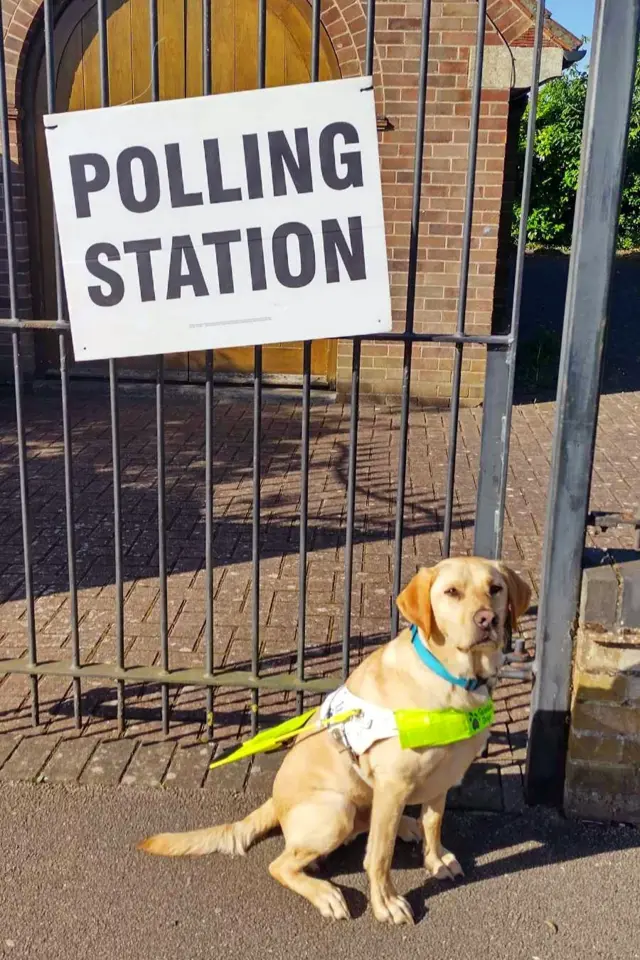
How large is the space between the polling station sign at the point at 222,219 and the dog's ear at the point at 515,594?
0.92 meters

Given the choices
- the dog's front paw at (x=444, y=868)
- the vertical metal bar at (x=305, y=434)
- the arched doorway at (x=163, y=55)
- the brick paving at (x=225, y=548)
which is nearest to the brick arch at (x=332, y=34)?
the arched doorway at (x=163, y=55)

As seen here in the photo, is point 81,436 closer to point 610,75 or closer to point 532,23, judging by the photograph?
point 532,23

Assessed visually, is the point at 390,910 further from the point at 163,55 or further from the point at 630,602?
the point at 163,55

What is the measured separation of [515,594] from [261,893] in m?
1.25

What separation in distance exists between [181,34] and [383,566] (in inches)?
258

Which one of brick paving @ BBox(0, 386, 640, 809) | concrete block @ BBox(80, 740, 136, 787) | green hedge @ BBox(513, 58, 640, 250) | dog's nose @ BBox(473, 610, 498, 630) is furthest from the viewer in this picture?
green hedge @ BBox(513, 58, 640, 250)

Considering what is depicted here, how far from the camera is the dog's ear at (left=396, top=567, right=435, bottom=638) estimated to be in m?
2.68

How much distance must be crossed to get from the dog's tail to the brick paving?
0.40m

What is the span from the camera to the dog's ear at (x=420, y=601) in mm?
2682

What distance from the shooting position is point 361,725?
280cm

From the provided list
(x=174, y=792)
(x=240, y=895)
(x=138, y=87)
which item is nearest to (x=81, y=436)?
(x=138, y=87)

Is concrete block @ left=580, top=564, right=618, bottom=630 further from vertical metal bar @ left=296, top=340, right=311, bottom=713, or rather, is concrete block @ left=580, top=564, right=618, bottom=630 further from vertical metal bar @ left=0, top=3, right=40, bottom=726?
vertical metal bar @ left=0, top=3, right=40, bottom=726

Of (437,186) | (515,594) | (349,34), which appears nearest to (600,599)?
(515,594)

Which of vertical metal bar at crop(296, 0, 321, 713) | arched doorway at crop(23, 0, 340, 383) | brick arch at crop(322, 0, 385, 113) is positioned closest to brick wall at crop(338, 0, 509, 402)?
brick arch at crop(322, 0, 385, 113)
